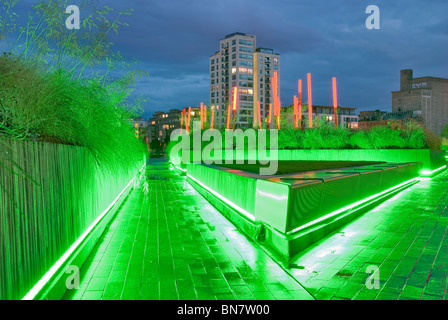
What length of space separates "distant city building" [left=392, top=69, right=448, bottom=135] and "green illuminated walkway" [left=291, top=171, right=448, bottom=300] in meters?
142

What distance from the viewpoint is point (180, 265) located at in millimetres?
4453

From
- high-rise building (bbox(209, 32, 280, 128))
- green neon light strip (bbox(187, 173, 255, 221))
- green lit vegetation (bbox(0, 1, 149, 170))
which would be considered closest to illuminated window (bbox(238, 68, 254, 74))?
high-rise building (bbox(209, 32, 280, 128))

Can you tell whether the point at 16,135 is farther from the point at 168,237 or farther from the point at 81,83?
the point at 168,237

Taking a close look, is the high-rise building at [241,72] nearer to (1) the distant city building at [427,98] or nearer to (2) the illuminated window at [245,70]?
(2) the illuminated window at [245,70]

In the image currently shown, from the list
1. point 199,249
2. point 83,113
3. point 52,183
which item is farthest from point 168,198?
point 52,183

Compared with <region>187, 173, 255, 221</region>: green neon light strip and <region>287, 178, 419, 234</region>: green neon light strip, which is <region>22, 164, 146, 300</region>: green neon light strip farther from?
<region>287, 178, 419, 234</region>: green neon light strip

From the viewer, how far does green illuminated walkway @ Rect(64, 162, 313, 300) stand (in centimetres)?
363

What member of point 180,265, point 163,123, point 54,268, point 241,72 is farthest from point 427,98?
point 54,268

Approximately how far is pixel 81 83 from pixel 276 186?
290 centimetres

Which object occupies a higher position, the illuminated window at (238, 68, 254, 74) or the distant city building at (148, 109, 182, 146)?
the illuminated window at (238, 68, 254, 74)

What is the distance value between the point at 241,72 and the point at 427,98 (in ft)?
239

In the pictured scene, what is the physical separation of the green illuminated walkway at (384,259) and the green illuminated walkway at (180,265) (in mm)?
374

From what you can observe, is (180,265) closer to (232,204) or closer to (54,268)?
(54,268)
